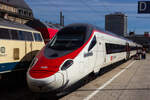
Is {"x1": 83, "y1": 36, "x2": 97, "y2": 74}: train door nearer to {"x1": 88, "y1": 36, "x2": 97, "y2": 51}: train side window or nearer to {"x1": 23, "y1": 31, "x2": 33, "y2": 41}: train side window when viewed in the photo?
{"x1": 88, "y1": 36, "x2": 97, "y2": 51}: train side window

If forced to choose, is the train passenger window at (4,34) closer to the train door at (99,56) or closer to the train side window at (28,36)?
the train side window at (28,36)

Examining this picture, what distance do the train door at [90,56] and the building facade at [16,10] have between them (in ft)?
78.6

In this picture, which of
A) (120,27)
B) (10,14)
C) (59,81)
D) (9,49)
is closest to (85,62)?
(59,81)

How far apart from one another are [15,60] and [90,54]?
3293 millimetres

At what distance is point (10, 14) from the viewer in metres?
31.7

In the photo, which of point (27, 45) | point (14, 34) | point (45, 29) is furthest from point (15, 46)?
point (45, 29)

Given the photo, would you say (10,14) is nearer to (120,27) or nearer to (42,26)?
(42,26)

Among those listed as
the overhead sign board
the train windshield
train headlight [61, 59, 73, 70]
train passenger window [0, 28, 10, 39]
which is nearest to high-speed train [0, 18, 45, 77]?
train passenger window [0, 28, 10, 39]

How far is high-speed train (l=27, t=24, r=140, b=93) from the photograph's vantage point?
6766mm

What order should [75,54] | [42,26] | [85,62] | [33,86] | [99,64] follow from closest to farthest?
[33,86], [75,54], [85,62], [99,64], [42,26]

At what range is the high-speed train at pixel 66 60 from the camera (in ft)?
22.2

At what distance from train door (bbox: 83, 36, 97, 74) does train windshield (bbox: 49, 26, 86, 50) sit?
1.81 ft

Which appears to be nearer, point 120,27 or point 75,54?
point 75,54

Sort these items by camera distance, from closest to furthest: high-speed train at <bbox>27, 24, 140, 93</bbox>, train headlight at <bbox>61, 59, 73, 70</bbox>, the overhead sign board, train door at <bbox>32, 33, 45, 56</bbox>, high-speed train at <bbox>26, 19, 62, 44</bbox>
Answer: high-speed train at <bbox>27, 24, 140, 93</bbox>, train headlight at <bbox>61, 59, 73, 70</bbox>, train door at <bbox>32, 33, 45, 56</bbox>, high-speed train at <bbox>26, 19, 62, 44</bbox>, the overhead sign board
